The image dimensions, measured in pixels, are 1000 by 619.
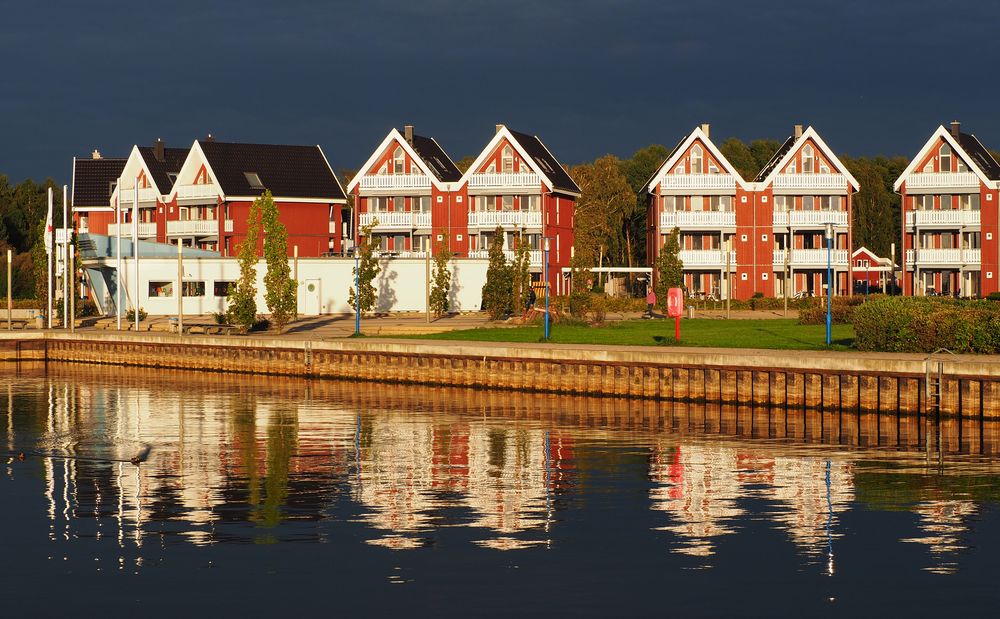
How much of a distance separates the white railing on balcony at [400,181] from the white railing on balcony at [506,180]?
359 cm

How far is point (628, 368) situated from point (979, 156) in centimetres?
6025

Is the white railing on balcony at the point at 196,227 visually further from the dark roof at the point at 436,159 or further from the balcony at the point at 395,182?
the dark roof at the point at 436,159

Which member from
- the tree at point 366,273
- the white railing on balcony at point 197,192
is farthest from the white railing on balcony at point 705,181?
the tree at point 366,273

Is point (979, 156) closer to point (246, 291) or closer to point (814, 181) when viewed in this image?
point (814, 181)

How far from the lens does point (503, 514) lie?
86.3 ft

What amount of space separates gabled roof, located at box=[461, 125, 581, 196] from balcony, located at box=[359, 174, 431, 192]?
122 inches

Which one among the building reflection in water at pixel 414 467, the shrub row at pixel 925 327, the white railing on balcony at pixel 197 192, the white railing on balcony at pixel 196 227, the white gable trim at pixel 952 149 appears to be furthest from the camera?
the white railing on balcony at pixel 196 227

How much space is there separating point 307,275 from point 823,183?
37.3 metres

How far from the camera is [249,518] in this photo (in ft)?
84.6

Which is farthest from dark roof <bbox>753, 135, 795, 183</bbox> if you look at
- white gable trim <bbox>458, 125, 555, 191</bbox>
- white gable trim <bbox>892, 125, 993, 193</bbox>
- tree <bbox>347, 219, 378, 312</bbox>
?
tree <bbox>347, 219, 378, 312</bbox>

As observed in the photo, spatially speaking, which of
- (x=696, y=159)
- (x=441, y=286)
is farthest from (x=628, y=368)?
(x=696, y=159)

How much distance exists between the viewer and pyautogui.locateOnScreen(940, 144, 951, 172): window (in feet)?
316

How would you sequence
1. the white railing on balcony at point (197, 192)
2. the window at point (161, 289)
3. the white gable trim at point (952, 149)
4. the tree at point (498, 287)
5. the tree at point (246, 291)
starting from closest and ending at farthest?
the tree at point (246, 291), the tree at point (498, 287), the window at point (161, 289), the white gable trim at point (952, 149), the white railing on balcony at point (197, 192)

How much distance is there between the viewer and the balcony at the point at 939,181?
95500mm
